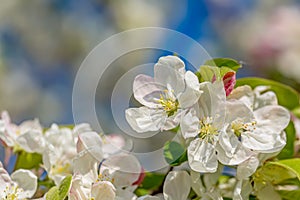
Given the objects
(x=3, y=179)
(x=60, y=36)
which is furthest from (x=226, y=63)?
(x=60, y=36)

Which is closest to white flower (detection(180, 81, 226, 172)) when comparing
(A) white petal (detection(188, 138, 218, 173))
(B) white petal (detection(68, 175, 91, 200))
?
(A) white petal (detection(188, 138, 218, 173))

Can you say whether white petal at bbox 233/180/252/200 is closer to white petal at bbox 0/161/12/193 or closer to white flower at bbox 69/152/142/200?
white flower at bbox 69/152/142/200

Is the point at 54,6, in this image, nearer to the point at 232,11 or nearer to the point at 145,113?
the point at 232,11

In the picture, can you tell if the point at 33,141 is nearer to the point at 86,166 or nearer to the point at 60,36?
the point at 86,166

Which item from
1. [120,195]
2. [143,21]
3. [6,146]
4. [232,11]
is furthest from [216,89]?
[232,11]

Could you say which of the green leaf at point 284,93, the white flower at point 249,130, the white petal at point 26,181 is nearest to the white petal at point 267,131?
the white flower at point 249,130

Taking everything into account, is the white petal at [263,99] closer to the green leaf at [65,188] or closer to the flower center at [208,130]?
the flower center at [208,130]
